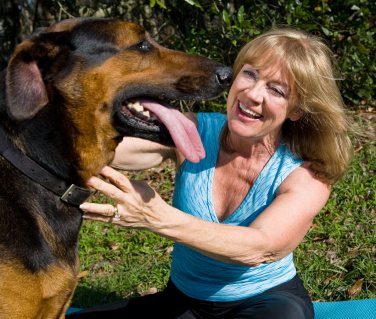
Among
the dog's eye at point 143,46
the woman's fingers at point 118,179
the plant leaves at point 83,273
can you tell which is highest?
the dog's eye at point 143,46

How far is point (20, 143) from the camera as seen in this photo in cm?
225

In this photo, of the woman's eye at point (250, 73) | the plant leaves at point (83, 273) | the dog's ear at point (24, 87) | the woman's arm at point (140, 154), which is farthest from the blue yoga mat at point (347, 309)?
the dog's ear at point (24, 87)

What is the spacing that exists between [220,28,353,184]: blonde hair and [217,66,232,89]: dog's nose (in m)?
0.59

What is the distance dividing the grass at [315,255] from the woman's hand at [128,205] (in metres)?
2.05

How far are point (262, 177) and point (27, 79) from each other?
5.69 feet

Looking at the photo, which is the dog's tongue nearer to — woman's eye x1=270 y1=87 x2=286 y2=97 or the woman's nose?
the woman's nose

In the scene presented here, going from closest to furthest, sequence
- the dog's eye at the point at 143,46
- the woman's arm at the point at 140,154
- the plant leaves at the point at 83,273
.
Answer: the dog's eye at the point at 143,46 < the woman's arm at the point at 140,154 < the plant leaves at the point at 83,273

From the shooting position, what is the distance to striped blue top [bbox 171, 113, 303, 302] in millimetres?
3070

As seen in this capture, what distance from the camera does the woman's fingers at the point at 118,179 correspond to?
2.32 meters

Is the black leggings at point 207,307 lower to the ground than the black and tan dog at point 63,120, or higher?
lower

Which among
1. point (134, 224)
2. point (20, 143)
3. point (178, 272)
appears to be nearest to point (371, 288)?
point (178, 272)

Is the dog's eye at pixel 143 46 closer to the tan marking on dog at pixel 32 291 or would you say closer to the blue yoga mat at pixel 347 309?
the tan marking on dog at pixel 32 291

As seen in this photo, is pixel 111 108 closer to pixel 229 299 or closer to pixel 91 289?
pixel 229 299

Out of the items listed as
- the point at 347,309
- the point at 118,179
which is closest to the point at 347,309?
the point at 347,309
